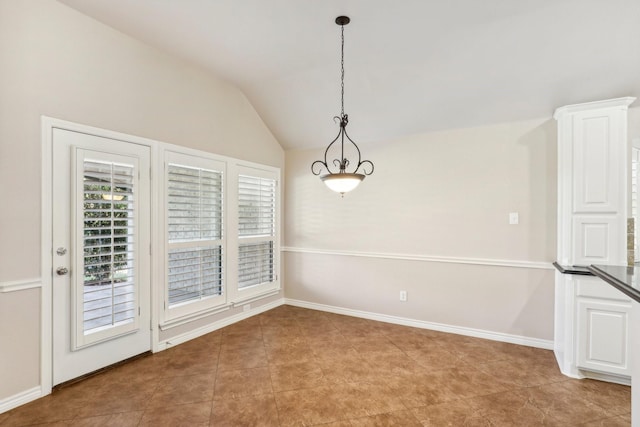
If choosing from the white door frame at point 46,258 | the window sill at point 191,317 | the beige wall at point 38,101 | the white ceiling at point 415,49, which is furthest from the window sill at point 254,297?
the white ceiling at point 415,49

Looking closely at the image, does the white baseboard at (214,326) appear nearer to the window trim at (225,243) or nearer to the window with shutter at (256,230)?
the window trim at (225,243)

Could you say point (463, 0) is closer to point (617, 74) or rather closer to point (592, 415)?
point (617, 74)

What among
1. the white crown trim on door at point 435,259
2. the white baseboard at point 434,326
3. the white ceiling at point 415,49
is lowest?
the white baseboard at point 434,326

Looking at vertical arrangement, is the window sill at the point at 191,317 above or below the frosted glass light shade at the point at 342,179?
below

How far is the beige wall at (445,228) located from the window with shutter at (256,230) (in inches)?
17.2

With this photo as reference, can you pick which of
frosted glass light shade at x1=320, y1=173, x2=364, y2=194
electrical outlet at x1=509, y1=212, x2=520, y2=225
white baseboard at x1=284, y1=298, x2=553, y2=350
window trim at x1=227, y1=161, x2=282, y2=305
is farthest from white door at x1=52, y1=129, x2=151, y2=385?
electrical outlet at x1=509, y1=212, x2=520, y2=225

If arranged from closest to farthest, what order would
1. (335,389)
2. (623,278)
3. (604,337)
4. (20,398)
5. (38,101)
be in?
(623,278) < (20,398) < (38,101) < (335,389) < (604,337)

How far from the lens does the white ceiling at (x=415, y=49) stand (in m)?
2.46

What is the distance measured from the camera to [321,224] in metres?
4.67

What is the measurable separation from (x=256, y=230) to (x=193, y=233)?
102 centimetres

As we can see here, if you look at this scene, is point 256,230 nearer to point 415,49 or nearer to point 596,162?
point 415,49

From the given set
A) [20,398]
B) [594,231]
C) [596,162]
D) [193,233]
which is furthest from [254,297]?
[596,162]

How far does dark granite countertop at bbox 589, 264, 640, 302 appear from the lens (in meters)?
1.21

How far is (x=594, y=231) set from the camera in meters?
2.81
